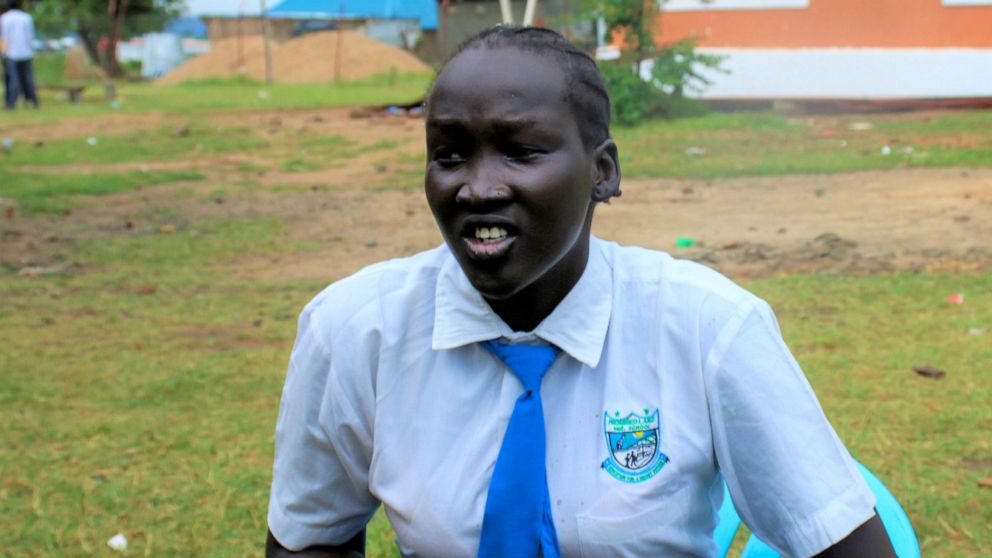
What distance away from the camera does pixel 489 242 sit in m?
1.96

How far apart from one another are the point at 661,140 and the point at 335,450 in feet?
34.3

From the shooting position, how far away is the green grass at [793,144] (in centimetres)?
1048

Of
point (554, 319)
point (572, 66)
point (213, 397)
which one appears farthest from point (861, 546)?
point (213, 397)

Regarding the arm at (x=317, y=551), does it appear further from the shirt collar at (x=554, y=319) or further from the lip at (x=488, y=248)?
the lip at (x=488, y=248)

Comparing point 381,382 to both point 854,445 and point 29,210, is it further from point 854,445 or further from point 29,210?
point 29,210

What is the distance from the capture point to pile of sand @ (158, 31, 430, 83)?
99.5ft

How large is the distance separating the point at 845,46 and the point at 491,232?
1380cm

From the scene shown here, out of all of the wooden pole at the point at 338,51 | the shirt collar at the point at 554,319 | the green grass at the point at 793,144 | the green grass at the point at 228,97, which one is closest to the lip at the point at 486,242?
the shirt collar at the point at 554,319

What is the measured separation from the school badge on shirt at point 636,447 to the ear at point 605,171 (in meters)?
0.38

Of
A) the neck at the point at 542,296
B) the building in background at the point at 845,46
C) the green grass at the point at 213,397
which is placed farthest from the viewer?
the building in background at the point at 845,46

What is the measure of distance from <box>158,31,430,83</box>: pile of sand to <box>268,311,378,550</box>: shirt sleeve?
27.7 m

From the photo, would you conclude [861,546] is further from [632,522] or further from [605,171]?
[605,171]

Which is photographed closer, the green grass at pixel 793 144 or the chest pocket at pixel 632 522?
the chest pocket at pixel 632 522

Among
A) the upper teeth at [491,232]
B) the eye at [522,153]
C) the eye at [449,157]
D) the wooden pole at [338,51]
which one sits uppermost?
the eye at [522,153]
